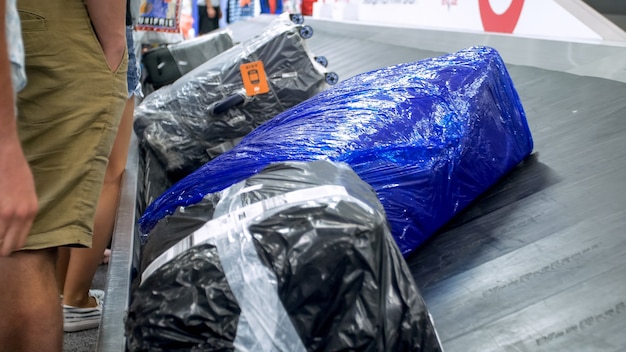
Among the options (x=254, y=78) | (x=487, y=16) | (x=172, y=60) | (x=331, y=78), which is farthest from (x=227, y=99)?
(x=487, y=16)

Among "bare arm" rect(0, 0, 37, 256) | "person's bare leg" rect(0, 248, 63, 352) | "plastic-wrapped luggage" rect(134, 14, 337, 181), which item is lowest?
"plastic-wrapped luggage" rect(134, 14, 337, 181)

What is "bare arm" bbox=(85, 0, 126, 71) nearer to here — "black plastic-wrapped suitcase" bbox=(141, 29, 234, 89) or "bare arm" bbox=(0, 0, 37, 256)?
"bare arm" bbox=(0, 0, 37, 256)

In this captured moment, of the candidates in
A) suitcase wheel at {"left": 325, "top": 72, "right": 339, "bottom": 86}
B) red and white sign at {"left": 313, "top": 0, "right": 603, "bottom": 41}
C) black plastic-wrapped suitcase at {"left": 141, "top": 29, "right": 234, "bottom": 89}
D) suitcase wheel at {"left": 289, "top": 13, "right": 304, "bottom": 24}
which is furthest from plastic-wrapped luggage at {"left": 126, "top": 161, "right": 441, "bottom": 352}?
black plastic-wrapped suitcase at {"left": 141, "top": 29, "right": 234, "bottom": 89}

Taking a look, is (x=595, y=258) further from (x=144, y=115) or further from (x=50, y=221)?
(x=144, y=115)

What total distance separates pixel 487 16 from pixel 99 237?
251cm

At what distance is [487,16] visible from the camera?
10.8 ft

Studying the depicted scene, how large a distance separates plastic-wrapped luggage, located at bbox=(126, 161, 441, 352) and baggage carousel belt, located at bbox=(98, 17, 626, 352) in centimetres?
27

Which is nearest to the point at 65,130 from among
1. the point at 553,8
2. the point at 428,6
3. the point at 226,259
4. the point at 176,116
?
the point at 226,259

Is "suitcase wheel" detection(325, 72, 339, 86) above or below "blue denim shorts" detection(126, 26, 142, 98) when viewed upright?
below

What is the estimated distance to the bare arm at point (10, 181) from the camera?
2.38ft

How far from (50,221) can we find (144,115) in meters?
1.29

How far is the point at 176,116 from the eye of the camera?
7.04 ft

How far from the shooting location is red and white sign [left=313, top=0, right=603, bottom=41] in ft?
8.48

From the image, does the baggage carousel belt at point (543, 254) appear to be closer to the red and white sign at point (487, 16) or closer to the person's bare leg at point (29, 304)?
the person's bare leg at point (29, 304)
